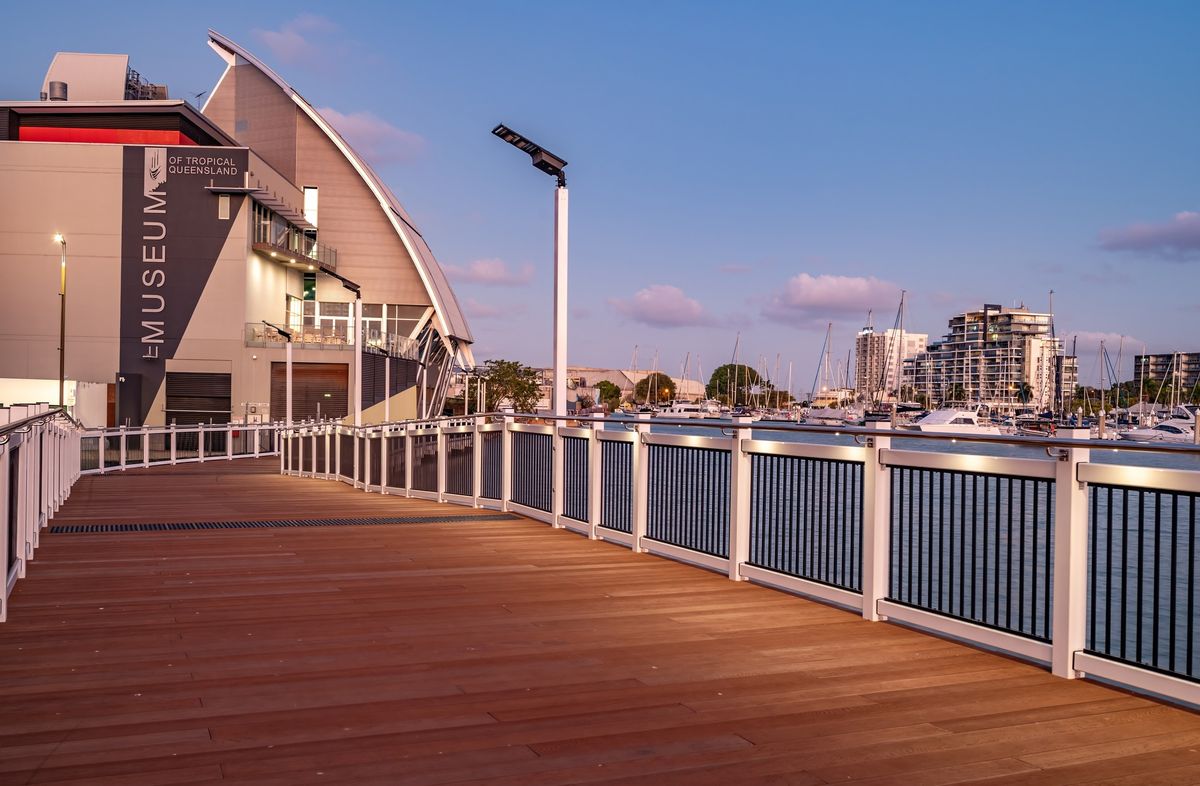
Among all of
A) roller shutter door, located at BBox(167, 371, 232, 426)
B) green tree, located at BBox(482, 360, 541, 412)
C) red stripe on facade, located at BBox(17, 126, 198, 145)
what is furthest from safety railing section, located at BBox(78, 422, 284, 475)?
green tree, located at BBox(482, 360, 541, 412)

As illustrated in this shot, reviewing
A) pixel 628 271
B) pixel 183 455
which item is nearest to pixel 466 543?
pixel 183 455

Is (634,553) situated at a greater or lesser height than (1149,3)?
lesser

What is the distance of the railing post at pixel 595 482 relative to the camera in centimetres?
996

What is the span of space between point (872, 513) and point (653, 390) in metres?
134

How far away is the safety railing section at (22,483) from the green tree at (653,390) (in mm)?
115267

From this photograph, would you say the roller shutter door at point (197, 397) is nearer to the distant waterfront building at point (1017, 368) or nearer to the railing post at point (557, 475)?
the railing post at point (557, 475)

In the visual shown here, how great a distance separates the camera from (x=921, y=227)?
235 ft

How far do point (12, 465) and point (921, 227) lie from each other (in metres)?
70.9

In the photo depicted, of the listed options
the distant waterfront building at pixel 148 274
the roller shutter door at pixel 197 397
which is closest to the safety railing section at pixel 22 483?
the distant waterfront building at pixel 148 274

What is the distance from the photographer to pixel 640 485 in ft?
30.1

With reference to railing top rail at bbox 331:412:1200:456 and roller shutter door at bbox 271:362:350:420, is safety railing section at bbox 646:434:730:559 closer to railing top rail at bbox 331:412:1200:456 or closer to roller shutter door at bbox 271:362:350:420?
railing top rail at bbox 331:412:1200:456

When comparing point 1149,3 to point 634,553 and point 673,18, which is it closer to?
point 673,18

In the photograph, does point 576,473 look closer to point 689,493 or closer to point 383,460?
point 689,493

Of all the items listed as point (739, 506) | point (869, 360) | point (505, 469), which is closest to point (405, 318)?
point (869, 360)
